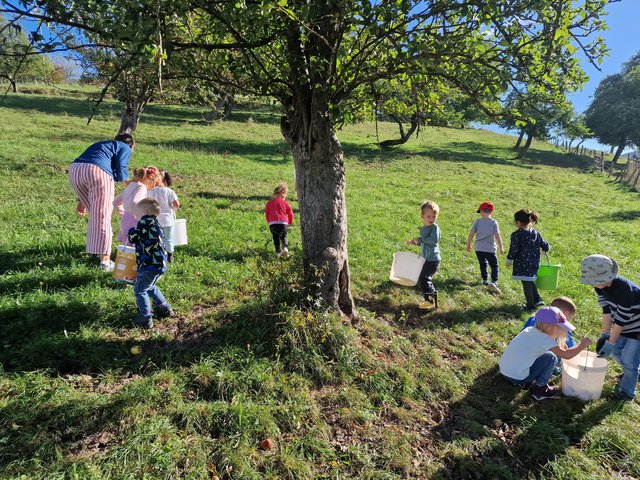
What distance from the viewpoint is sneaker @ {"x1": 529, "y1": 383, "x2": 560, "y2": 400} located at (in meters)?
4.21

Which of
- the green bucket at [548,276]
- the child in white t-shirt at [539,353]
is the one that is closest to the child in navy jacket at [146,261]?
the child in white t-shirt at [539,353]

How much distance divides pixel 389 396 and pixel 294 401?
1008mm

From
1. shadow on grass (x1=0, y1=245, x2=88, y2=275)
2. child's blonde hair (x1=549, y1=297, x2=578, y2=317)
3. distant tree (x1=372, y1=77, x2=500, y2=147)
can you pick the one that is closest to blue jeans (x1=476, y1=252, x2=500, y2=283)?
child's blonde hair (x1=549, y1=297, x2=578, y2=317)

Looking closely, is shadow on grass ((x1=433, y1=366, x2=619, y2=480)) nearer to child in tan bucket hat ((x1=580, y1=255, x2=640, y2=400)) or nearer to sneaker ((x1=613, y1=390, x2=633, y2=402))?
sneaker ((x1=613, y1=390, x2=633, y2=402))

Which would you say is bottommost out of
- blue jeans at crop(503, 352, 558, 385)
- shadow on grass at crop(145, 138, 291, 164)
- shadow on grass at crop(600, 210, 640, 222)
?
shadow on grass at crop(600, 210, 640, 222)

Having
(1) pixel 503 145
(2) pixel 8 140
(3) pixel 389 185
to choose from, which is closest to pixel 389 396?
(3) pixel 389 185

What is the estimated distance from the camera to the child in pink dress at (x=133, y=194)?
5793 mm

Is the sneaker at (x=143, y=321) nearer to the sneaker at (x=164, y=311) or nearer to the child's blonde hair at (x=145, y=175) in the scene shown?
the sneaker at (x=164, y=311)

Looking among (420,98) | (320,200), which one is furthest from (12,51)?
(420,98)

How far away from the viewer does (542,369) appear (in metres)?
4.20

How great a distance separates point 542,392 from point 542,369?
0.84 ft

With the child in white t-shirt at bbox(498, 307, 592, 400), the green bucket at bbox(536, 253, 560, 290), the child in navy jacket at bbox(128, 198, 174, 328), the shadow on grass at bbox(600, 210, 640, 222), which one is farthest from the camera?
the shadow on grass at bbox(600, 210, 640, 222)

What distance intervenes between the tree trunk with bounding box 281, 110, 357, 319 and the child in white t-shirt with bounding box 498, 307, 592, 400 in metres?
2.07

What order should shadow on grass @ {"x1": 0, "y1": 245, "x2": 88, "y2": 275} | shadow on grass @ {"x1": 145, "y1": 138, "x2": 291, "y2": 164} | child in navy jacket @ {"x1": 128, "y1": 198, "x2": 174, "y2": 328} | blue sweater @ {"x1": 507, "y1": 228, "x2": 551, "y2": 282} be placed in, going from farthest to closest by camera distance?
shadow on grass @ {"x1": 145, "y1": 138, "x2": 291, "y2": 164}
blue sweater @ {"x1": 507, "y1": 228, "x2": 551, "y2": 282}
shadow on grass @ {"x1": 0, "y1": 245, "x2": 88, "y2": 275}
child in navy jacket @ {"x1": 128, "y1": 198, "x2": 174, "y2": 328}
